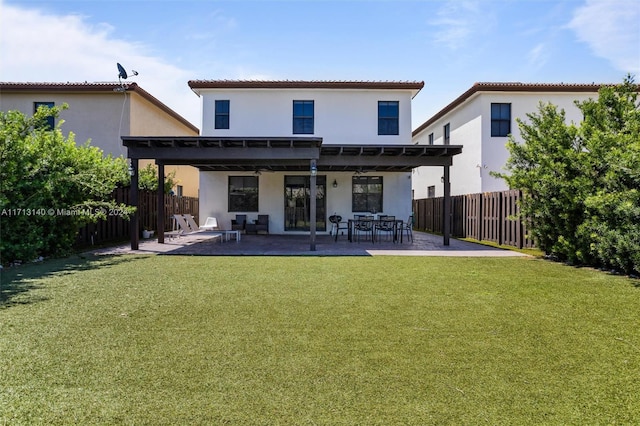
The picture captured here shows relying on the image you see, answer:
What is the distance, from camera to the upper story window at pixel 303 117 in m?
17.7

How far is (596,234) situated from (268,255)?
767 centimetres

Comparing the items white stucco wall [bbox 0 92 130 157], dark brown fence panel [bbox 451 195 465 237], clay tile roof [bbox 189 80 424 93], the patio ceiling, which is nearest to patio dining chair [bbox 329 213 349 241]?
the patio ceiling

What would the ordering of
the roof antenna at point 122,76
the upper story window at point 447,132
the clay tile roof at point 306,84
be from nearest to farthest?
1. the roof antenna at point 122,76
2. the clay tile roof at point 306,84
3. the upper story window at point 447,132

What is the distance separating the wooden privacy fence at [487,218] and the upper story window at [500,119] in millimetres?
3296

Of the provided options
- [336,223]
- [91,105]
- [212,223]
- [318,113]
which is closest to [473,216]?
[336,223]

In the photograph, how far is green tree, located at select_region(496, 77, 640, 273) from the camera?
7824 millimetres

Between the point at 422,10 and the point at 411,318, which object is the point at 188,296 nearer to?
the point at 411,318

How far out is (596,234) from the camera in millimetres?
8523

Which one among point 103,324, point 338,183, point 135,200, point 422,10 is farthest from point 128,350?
point 338,183

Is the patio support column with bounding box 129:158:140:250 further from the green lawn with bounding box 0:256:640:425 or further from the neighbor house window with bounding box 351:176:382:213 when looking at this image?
the neighbor house window with bounding box 351:176:382:213

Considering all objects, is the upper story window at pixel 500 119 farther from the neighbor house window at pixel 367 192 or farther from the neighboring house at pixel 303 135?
the neighbor house window at pixel 367 192

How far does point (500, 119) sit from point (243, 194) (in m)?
11.9

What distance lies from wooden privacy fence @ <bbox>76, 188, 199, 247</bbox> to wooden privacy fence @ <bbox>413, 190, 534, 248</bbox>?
1208 centimetres

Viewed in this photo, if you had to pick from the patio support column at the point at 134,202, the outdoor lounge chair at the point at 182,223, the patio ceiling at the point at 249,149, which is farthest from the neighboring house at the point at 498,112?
the patio support column at the point at 134,202
